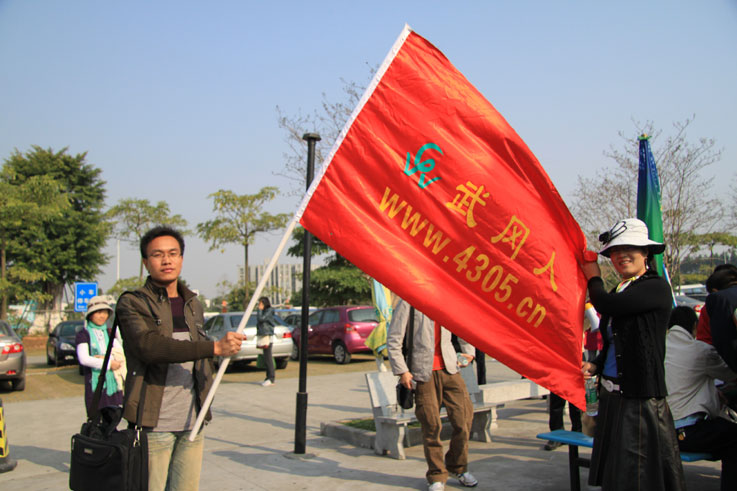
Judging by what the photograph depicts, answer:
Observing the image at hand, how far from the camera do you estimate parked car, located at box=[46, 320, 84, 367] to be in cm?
1867

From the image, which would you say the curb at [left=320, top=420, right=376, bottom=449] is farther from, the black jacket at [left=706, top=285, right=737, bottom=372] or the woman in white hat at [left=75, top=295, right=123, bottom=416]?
the black jacket at [left=706, top=285, right=737, bottom=372]

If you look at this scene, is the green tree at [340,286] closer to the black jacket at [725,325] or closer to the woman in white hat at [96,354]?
the woman in white hat at [96,354]

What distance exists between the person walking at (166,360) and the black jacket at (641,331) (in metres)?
2.06

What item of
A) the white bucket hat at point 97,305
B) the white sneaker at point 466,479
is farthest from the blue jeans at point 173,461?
the white bucket hat at point 97,305

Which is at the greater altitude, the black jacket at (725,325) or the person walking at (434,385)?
the black jacket at (725,325)

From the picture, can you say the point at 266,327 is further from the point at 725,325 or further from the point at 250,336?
the point at 725,325

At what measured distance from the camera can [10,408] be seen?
1112 cm

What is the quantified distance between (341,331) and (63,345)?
27.7ft

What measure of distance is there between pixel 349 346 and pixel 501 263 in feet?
48.5

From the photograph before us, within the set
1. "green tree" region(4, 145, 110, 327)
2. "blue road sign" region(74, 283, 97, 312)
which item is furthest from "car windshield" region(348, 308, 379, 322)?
"green tree" region(4, 145, 110, 327)

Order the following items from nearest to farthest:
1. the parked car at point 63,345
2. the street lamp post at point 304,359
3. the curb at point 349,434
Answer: the street lamp post at point 304,359 → the curb at point 349,434 → the parked car at point 63,345

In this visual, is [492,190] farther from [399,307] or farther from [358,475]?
[358,475]

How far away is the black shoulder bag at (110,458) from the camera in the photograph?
115 inches

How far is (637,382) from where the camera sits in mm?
3389
